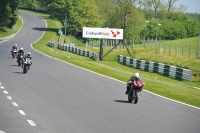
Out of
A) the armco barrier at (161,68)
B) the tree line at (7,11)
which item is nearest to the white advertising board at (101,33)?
the armco barrier at (161,68)

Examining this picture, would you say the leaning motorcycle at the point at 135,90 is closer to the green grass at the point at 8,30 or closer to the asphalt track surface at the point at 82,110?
the asphalt track surface at the point at 82,110

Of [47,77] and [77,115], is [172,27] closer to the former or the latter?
[47,77]

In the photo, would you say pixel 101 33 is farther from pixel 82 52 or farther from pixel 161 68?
pixel 161 68

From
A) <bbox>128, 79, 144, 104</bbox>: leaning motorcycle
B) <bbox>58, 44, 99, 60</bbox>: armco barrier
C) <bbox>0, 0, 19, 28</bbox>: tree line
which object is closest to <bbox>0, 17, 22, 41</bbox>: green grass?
<bbox>0, 0, 19, 28</bbox>: tree line

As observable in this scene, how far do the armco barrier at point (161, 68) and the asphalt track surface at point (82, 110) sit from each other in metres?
12.5

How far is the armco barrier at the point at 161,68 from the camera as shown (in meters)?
40.0

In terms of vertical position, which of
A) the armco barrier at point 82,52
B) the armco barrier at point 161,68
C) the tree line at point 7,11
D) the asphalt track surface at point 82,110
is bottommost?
the armco barrier at point 82,52

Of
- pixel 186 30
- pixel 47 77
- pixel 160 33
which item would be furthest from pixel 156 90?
pixel 186 30

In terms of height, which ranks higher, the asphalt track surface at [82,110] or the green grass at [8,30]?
the asphalt track surface at [82,110]

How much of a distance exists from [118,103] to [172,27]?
4105 inches

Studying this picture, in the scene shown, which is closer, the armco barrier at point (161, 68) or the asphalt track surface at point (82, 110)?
the asphalt track surface at point (82, 110)

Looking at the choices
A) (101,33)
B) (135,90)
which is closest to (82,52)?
(101,33)

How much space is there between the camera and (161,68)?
149 ft

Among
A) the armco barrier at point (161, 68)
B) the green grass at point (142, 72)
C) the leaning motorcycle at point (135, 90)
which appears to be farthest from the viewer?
the armco barrier at point (161, 68)
